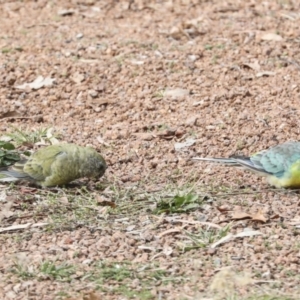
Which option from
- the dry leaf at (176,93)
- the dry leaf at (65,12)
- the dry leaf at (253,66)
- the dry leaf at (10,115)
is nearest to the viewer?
the dry leaf at (10,115)

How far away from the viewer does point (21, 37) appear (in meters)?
10.8

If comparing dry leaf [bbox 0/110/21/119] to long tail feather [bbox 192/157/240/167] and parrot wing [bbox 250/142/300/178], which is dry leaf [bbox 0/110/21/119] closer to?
long tail feather [bbox 192/157/240/167]

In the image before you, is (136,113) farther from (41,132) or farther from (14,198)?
(14,198)

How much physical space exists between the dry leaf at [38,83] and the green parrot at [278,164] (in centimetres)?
273

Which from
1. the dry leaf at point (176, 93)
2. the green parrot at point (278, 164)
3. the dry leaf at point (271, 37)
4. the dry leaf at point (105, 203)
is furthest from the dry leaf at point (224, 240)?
the dry leaf at point (271, 37)

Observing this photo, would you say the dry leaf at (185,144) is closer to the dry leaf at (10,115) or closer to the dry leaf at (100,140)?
the dry leaf at (100,140)

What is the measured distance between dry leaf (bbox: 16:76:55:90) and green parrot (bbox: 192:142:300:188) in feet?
8.96

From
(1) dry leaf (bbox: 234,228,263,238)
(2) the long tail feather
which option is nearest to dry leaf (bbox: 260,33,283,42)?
(2) the long tail feather

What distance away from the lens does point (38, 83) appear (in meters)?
9.58

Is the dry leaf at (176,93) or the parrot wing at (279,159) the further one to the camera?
the dry leaf at (176,93)

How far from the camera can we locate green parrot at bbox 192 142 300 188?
23.5 ft

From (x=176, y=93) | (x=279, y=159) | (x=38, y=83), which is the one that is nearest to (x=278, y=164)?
(x=279, y=159)

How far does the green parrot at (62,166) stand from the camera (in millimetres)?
7172

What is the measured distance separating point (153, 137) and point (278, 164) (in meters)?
1.43
